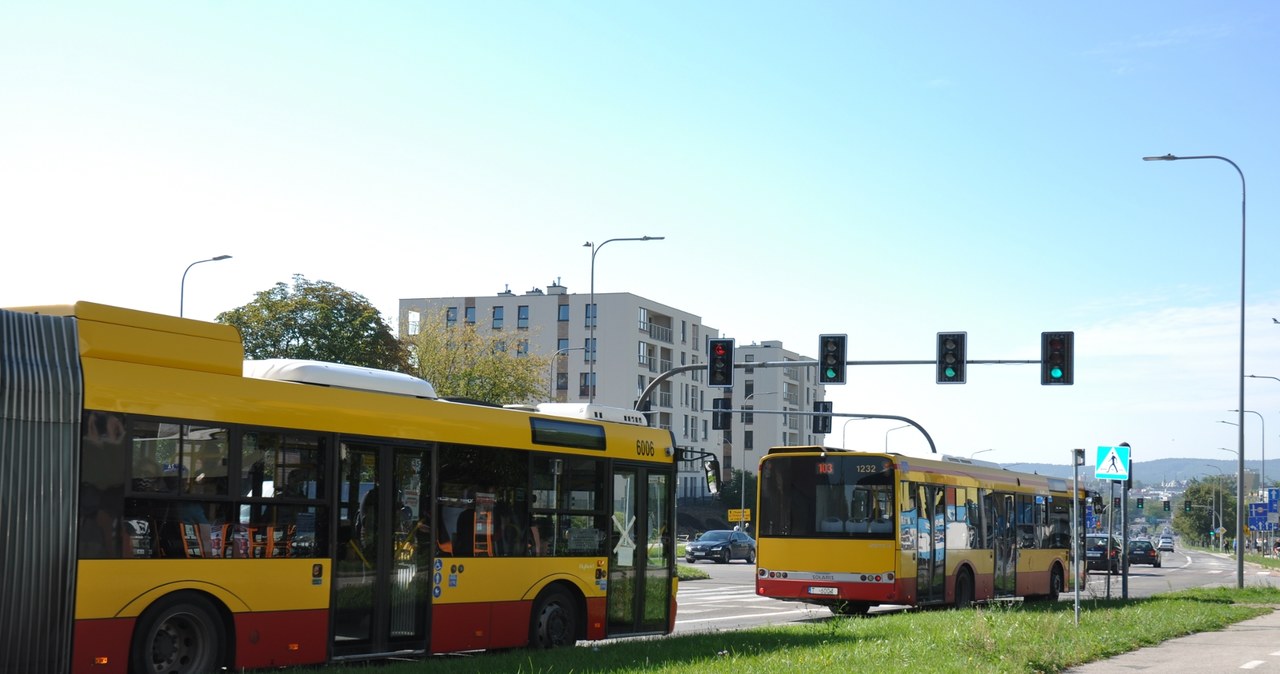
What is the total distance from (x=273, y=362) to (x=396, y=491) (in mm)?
1700

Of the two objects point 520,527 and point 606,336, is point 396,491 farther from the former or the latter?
point 606,336

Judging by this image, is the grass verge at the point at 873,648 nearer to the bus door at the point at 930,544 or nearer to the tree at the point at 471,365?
the bus door at the point at 930,544

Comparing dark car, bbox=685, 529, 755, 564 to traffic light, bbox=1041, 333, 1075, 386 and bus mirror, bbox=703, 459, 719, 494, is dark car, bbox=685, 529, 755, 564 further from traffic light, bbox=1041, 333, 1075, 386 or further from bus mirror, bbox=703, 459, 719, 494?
bus mirror, bbox=703, 459, 719, 494

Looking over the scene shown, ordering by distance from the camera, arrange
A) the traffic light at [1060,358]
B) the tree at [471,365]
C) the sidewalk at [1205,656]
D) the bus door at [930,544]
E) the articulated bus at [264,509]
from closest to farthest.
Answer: the articulated bus at [264,509], the sidewalk at [1205,656], the bus door at [930,544], the traffic light at [1060,358], the tree at [471,365]

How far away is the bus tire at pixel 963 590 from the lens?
24.6 metres

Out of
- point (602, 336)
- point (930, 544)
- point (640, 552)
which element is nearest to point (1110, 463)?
point (930, 544)

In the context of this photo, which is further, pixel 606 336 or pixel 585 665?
pixel 606 336

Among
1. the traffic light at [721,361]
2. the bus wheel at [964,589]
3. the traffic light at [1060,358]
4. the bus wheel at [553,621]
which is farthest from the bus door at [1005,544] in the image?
the bus wheel at [553,621]

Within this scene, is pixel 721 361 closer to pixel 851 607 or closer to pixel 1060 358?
pixel 1060 358

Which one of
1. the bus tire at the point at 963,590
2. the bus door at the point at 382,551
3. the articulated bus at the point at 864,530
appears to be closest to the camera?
the bus door at the point at 382,551

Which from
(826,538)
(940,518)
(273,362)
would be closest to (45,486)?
(273,362)

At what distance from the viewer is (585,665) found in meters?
12.8

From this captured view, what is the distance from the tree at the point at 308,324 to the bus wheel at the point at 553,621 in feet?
124

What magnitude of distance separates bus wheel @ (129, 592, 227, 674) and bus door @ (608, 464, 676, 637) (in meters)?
5.91
